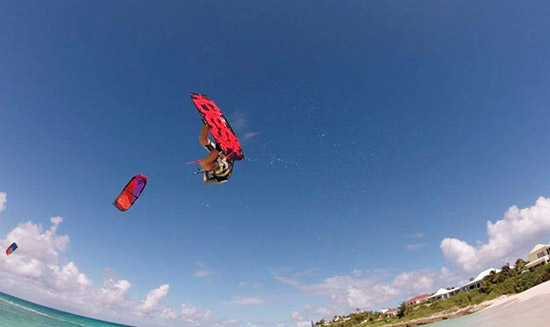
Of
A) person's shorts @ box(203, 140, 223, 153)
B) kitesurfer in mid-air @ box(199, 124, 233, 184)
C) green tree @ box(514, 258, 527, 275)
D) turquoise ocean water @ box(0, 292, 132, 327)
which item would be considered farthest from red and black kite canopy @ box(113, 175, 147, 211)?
green tree @ box(514, 258, 527, 275)

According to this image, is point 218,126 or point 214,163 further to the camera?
point 214,163

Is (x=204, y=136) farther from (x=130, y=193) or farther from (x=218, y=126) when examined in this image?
(x=130, y=193)

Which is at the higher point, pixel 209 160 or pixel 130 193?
pixel 130 193

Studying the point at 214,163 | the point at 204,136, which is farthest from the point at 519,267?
the point at 204,136

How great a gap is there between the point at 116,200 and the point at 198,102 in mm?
5118

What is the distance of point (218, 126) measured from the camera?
7.11 metres

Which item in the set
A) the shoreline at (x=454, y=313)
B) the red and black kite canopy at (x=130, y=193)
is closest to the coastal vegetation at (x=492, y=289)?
the shoreline at (x=454, y=313)

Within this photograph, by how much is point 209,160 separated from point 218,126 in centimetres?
96

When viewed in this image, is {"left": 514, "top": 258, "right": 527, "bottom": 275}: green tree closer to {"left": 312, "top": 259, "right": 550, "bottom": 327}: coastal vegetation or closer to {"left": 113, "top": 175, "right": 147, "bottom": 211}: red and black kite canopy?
{"left": 312, "top": 259, "right": 550, "bottom": 327}: coastal vegetation

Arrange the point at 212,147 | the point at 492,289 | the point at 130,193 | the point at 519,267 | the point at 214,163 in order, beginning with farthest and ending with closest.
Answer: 1. the point at 519,267
2. the point at 492,289
3. the point at 130,193
4. the point at 214,163
5. the point at 212,147

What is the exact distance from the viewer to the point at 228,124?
808cm

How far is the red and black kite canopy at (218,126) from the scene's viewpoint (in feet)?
22.2

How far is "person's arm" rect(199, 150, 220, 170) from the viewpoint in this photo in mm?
7500

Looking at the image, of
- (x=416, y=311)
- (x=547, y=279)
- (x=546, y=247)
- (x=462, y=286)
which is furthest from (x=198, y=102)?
(x=462, y=286)
